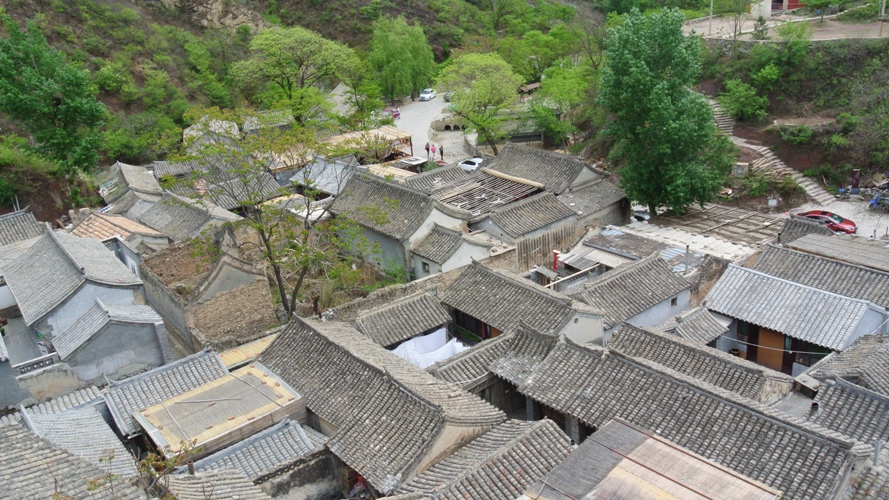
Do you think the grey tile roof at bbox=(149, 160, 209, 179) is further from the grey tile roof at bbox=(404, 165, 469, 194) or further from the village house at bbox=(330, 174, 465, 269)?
the village house at bbox=(330, 174, 465, 269)

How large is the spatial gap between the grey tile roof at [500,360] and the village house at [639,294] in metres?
2.92

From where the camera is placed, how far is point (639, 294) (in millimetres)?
22031

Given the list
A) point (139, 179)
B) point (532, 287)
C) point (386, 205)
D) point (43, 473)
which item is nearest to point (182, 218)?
point (139, 179)

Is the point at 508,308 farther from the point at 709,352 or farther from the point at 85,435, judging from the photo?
the point at 85,435

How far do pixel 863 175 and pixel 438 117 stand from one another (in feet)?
102

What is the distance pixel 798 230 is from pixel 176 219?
84.2ft

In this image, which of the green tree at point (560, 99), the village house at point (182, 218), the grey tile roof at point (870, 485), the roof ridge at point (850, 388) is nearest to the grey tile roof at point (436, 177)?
the village house at point (182, 218)

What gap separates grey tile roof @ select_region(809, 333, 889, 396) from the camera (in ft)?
53.4

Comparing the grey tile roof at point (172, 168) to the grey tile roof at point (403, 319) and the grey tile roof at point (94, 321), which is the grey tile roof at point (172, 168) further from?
the grey tile roof at point (403, 319)

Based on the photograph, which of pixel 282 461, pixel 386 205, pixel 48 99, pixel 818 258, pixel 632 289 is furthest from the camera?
pixel 48 99

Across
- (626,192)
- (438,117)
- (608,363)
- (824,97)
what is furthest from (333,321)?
(438,117)

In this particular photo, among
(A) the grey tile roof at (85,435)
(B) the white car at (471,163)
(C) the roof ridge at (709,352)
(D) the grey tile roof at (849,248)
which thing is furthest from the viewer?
(B) the white car at (471,163)

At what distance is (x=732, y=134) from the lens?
37812 millimetres

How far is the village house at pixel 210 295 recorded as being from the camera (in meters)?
22.1
